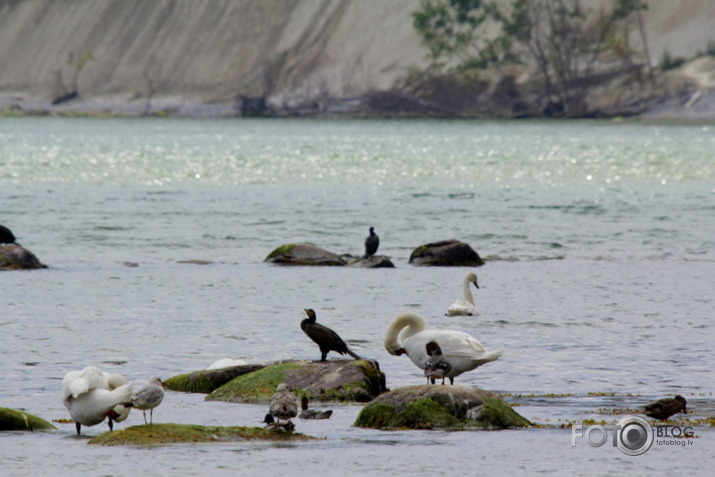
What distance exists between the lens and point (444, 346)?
14.5 metres

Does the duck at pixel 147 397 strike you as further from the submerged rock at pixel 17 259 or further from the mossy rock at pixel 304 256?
the mossy rock at pixel 304 256

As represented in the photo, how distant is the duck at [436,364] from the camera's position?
13.9m

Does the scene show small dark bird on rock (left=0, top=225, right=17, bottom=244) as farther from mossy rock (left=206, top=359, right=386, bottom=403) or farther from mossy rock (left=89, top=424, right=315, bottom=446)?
mossy rock (left=89, top=424, right=315, bottom=446)

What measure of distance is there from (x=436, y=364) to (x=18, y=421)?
443 centimetres

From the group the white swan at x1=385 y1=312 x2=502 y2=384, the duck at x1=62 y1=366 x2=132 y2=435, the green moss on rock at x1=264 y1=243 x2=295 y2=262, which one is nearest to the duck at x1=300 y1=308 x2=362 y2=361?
the white swan at x1=385 y1=312 x2=502 y2=384

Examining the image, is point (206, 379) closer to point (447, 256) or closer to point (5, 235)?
point (447, 256)

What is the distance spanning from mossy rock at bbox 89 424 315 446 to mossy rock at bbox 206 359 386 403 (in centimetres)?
201

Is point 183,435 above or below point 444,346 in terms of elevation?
below

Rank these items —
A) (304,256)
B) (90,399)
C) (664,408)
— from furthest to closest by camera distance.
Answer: (304,256)
(664,408)
(90,399)

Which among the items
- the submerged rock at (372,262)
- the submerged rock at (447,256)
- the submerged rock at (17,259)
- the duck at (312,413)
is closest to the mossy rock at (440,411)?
the duck at (312,413)

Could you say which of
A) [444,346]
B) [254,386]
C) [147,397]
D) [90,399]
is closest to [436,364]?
[444,346]

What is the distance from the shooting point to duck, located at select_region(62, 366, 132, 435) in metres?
12.0

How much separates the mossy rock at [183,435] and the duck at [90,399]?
0.43 metres

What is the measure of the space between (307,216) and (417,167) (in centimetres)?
3796
